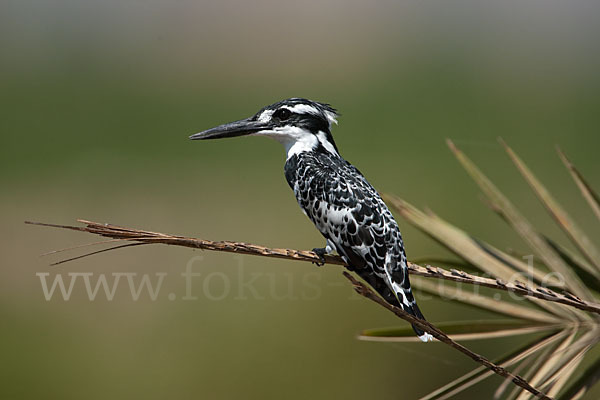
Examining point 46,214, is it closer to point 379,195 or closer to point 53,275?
point 53,275

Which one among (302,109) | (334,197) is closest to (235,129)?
(302,109)

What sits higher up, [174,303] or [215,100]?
[215,100]

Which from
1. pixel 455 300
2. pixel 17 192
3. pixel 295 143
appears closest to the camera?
pixel 455 300

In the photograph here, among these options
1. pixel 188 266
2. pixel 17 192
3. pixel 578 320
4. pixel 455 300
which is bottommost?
pixel 578 320

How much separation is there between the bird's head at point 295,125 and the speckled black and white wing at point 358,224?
0.35ft

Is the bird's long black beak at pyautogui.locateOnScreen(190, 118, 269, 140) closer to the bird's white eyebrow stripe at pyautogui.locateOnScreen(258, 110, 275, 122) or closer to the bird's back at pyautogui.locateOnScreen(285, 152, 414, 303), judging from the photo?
the bird's white eyebrow stripe at pyautogui.locateOnScreen(258, 110, 275, 122)

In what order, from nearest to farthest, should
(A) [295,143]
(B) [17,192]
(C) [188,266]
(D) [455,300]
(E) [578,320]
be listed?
(E) [578,320] < (D) [455,300] < (A) [295,143] < (C) [188,266] < (B) [17,192]

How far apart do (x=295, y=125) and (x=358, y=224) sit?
1.35 feet

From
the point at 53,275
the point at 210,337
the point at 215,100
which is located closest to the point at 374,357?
the point at 210,337

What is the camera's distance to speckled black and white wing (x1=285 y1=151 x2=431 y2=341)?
156 cm

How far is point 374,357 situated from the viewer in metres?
3.37

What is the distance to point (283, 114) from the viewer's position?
1.83 metres

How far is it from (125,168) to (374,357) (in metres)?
3.84

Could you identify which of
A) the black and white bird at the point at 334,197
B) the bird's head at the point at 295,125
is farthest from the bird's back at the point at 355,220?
the bird's head at the point at 295,125
